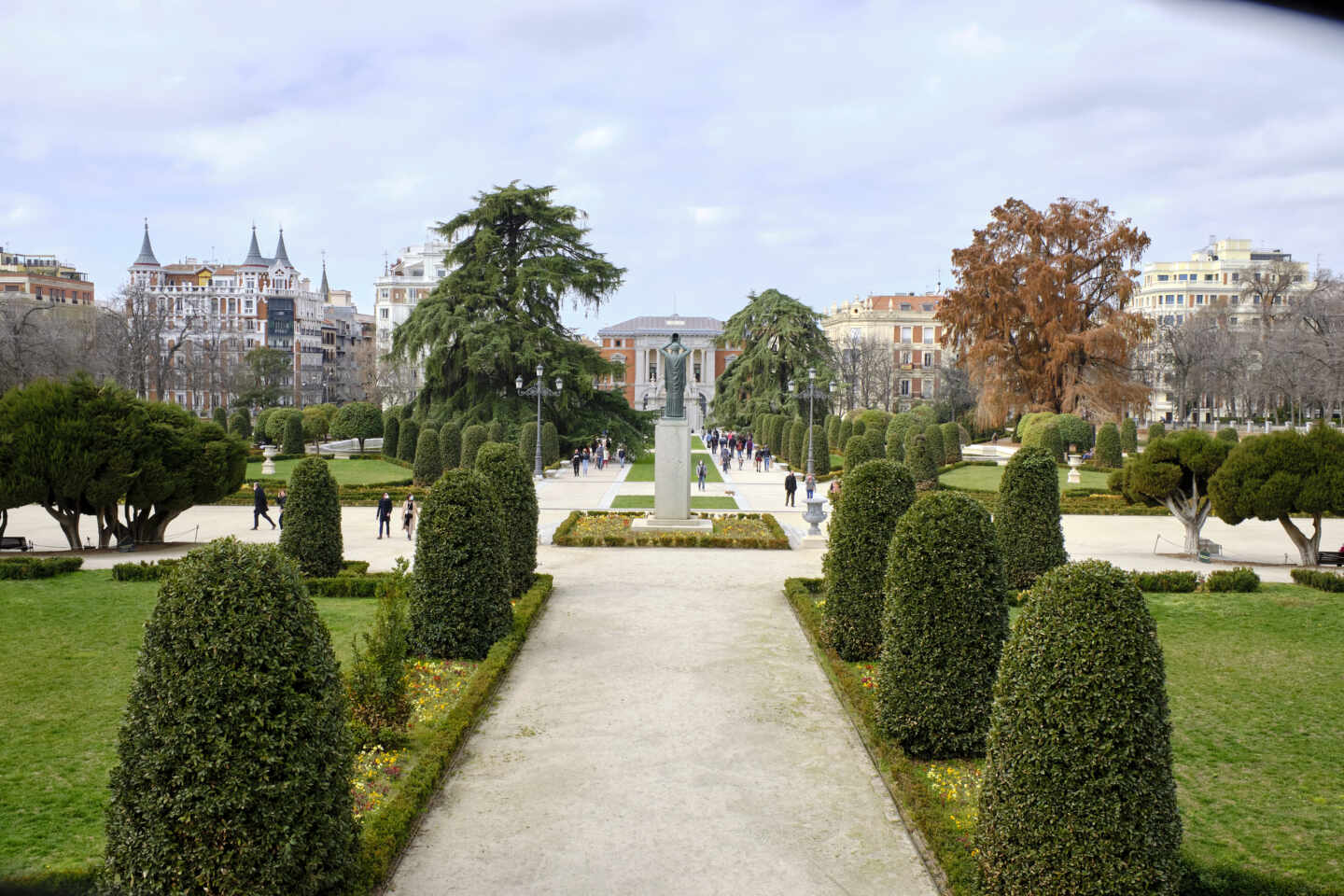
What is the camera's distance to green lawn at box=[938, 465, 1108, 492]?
101 ft

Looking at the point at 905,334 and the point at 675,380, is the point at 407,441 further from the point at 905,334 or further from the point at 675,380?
the point at 905,334

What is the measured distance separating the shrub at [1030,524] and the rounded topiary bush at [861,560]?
4.19 m

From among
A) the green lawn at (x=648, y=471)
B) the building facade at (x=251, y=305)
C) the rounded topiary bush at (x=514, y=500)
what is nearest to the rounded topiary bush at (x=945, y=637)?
the rounded topiary bush at (x=514, y=500)

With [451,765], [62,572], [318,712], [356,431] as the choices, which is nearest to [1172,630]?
[451,765]

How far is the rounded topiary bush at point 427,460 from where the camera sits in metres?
28.5

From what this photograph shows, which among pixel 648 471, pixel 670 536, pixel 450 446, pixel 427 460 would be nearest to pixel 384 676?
pixel 670 536

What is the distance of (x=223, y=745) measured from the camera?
4656 mm

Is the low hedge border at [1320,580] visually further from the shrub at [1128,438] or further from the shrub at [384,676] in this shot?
the shrub at [1128,438]

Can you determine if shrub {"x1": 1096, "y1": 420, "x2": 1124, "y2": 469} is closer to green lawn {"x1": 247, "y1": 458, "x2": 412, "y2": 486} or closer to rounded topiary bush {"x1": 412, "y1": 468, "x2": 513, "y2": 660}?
green lawn {"x1": 247, "y1": 458, "x2": 412, "y2": 486}

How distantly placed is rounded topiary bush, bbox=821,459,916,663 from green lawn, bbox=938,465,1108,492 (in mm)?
18683

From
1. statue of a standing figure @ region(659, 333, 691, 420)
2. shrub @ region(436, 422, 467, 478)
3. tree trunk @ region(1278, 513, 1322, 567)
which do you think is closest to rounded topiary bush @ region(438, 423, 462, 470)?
shrub @ region(436, 422, 467, 478)

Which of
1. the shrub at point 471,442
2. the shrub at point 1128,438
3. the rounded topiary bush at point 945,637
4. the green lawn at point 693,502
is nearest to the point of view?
the rounded topiary bush at point 945,637

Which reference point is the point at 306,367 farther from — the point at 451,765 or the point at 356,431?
the point at 451,765

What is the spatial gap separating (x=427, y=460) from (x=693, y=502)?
790cm
